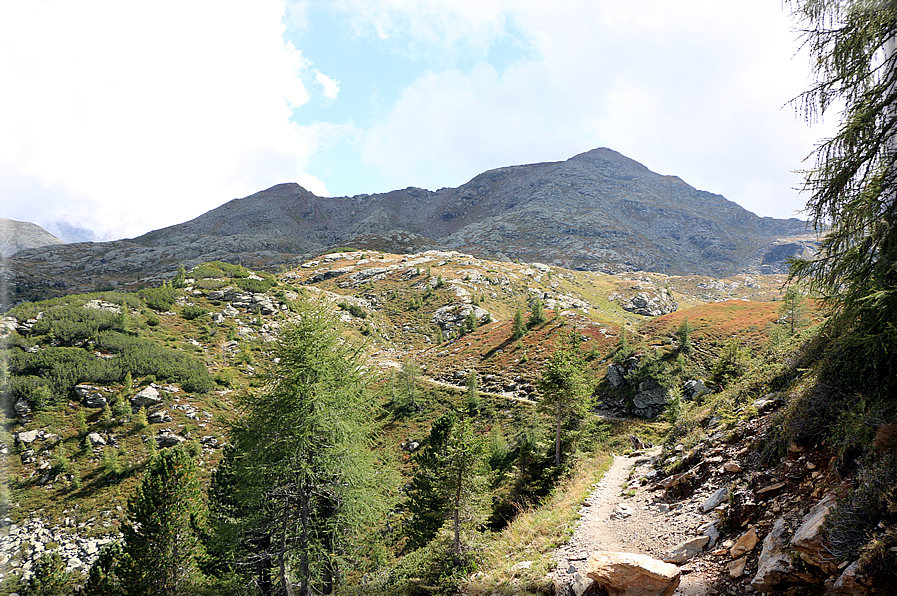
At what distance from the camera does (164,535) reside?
20.1 m

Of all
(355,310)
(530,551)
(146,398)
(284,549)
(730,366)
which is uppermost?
(355,310)

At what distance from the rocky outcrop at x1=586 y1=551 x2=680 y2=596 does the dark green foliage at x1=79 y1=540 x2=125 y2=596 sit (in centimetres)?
2736

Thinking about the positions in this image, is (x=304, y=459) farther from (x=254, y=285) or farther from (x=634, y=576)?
(x=254, y=285)

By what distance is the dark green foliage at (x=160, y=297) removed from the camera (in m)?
57.7

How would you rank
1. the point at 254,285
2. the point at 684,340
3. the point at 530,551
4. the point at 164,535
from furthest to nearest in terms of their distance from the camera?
1. the point at 254,285
2. the point at 684,340
3. the point at 164,535
4. the point at 530,551

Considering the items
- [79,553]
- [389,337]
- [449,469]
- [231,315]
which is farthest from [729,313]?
[231,315]

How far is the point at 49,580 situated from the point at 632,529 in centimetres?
3374

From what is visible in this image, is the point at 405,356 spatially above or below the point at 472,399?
below

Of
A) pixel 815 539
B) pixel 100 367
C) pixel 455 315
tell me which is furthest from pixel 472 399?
pixel 455 315

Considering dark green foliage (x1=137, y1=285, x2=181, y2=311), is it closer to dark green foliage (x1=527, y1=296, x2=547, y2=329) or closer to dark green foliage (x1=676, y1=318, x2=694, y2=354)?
dark green foliage (x1=527, y1=296, x2=547, y2=329)

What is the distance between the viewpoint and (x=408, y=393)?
4575 centimetres

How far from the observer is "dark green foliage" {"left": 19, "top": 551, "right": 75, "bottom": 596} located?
2050cm

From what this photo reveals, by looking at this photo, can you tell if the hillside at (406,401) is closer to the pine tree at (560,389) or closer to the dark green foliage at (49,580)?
the pine tree at (560,389)

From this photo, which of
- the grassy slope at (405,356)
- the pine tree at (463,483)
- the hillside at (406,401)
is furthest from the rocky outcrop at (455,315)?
the pine tree at (463,483)
